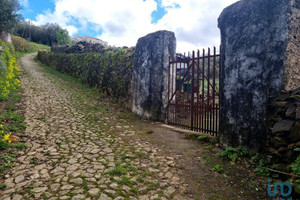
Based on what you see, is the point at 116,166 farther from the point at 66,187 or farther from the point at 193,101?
the point at 193,101

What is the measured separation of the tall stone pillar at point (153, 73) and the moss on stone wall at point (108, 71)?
3.02 ft

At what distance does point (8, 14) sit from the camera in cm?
1639

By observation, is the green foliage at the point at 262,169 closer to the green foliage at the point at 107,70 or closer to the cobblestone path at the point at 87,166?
the cobblestone path at the point at 87,166

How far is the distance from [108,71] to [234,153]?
7922 mm

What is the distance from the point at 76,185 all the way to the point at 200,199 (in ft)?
5.85

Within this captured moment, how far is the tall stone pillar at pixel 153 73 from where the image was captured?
621 centimetres

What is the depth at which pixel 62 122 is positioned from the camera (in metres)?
5.79

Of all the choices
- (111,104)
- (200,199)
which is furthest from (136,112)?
(200,199)

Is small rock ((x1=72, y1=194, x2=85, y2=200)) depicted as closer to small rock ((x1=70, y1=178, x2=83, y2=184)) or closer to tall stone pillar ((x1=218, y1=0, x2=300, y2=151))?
small rock ((x1=70, y1=178, x2=83, y2=184))

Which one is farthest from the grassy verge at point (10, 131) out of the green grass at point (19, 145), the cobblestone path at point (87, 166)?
the cobblestone path at point (87, 166)

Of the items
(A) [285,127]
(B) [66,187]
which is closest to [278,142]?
(A) [285,127]

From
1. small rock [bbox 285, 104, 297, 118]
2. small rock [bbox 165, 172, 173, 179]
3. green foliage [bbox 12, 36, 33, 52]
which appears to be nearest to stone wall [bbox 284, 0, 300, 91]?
small rock [bbox 285, 104, 297, 118]

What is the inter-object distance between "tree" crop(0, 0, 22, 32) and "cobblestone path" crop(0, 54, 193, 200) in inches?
594

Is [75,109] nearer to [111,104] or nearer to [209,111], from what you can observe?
[111,104]
